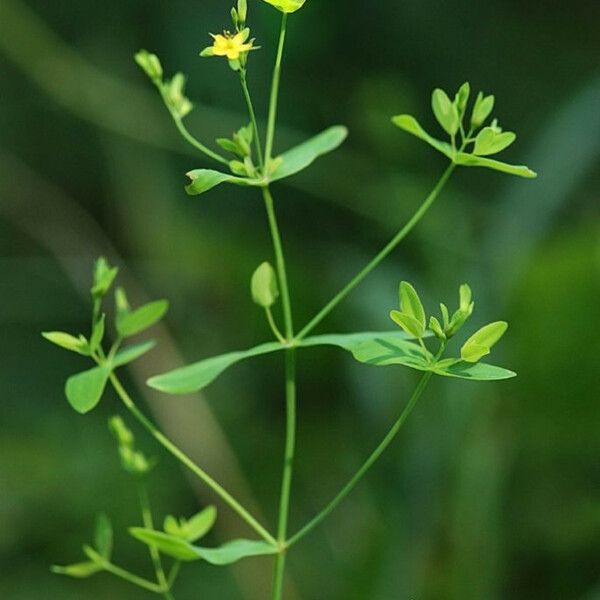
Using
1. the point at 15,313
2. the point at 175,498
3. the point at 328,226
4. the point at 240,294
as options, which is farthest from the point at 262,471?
the point at 15,313

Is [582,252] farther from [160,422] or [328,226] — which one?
[160,422]

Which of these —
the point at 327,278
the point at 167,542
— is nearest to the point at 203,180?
the point at 167,542

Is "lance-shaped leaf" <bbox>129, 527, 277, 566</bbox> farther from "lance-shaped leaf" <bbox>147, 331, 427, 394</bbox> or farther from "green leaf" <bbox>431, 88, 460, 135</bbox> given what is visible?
"green leaf" <bbox>431, 88, 460, 135</bbox>

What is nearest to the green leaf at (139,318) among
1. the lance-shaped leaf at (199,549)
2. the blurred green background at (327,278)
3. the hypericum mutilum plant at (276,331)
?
the hypericum mutilum plant at (276,331)

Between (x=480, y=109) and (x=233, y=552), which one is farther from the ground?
(x=480, y=109)

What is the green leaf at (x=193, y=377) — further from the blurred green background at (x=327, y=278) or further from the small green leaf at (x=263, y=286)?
the blurred green background at (x=327, y=278)

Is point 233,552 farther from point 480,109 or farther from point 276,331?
point 480,109
